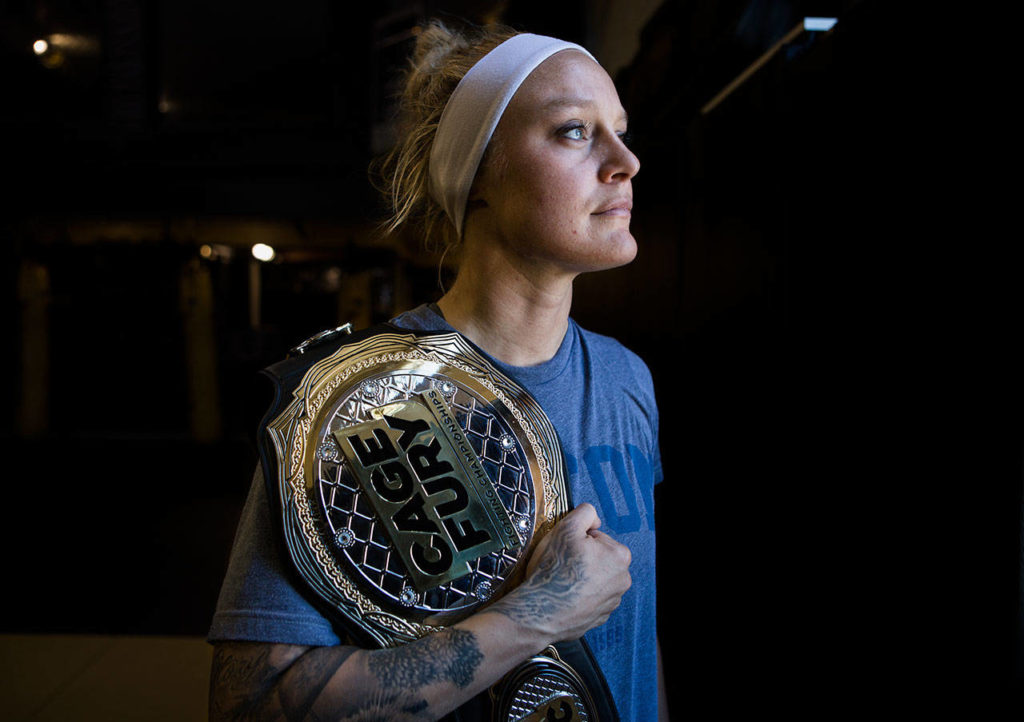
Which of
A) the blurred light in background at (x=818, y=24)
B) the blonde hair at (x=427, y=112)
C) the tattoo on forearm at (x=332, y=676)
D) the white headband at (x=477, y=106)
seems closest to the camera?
the tattoo on forearm at (x=332, y=676)

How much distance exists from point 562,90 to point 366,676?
0.80 meters

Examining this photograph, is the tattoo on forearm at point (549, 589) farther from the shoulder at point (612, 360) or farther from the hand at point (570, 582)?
the shoulder at point (612, 360)

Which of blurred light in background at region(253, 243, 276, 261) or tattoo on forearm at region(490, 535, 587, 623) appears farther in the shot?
blurred light in background at region(253, 243, 276, 261)

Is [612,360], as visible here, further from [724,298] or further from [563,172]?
[724,298]

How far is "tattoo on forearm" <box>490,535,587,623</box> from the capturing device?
27.8 inches

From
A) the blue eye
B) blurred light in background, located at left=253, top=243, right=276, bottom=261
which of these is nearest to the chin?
the blue eye

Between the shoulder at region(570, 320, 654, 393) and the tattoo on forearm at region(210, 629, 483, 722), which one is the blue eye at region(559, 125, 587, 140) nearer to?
the shoulder at region(570, 320, 654, 393)

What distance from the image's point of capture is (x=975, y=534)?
2.73ft

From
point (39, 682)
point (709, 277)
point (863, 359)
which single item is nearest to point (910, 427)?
point (863, 359)

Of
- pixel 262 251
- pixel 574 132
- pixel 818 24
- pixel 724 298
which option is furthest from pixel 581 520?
pixel 262 251

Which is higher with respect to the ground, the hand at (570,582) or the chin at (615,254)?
the chin at (615,254)

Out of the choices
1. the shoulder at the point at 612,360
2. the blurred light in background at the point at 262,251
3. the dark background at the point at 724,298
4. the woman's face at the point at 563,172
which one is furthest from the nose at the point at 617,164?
the blurred light in background at the point at 262,251

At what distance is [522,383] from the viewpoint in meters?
0.92

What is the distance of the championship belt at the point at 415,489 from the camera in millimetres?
706
